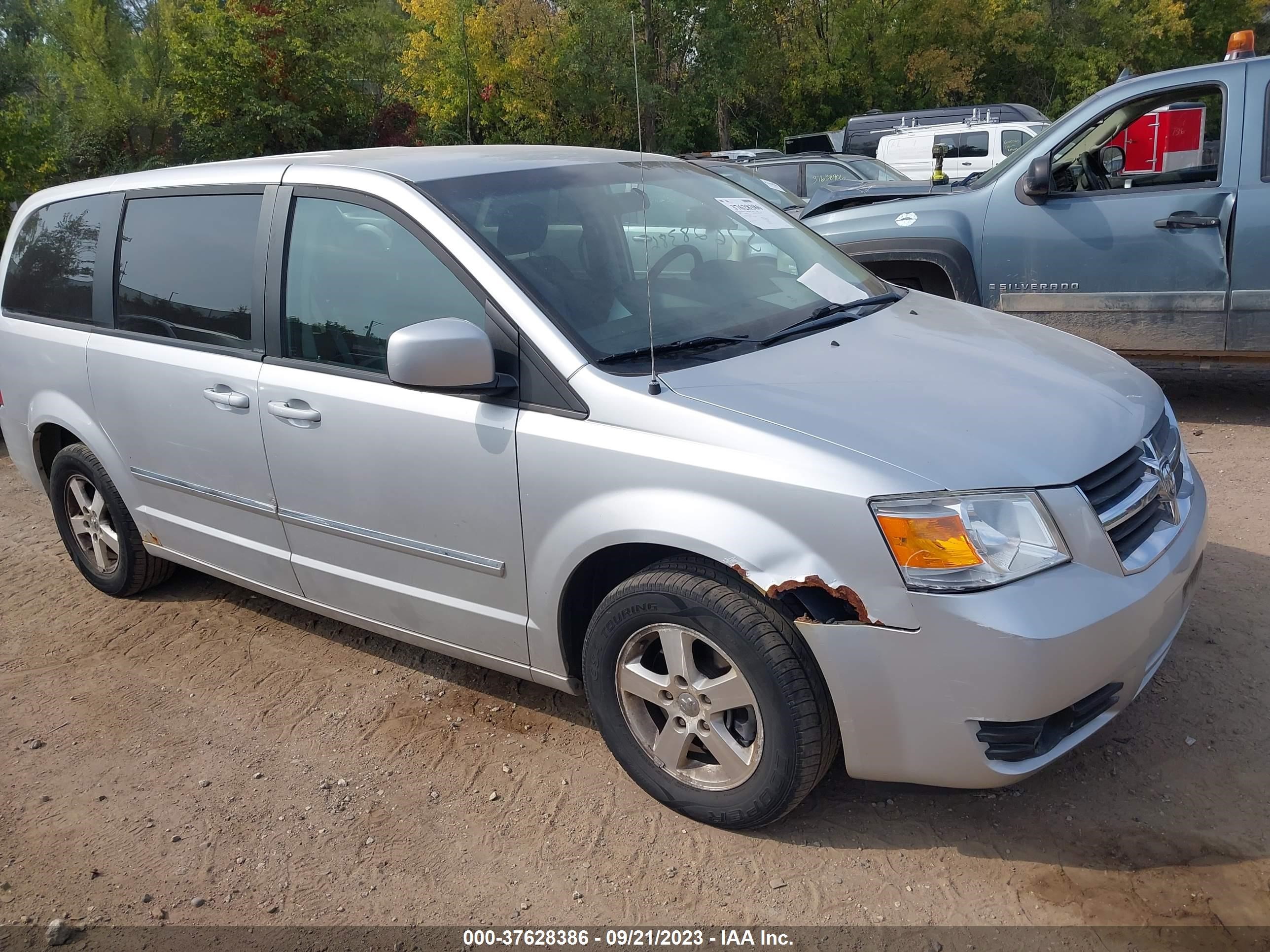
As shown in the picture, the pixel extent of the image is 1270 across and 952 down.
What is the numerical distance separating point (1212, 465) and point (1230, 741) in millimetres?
2595

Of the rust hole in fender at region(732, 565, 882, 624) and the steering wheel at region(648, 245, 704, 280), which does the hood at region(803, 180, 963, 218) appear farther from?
the rust hole in fender at region(732, 565, 882, 624)

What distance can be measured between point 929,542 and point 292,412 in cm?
208

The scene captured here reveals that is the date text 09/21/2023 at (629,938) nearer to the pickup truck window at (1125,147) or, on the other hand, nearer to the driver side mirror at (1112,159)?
the pickup truck window at (1125,147)

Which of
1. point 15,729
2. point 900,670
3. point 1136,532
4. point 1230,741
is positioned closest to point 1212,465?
point 1230,741

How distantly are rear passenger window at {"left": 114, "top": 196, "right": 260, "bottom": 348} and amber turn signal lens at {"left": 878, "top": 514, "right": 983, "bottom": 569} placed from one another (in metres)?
2.35

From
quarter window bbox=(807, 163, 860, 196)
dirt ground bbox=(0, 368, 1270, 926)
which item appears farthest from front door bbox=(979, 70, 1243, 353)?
quarter window bbox=(807, 163, 860, 196)

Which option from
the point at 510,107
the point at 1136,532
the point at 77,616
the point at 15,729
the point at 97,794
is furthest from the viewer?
the point at 510,107

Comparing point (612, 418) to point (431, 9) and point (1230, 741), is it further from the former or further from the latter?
point (431, 9)

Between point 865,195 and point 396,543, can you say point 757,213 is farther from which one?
point 865,195

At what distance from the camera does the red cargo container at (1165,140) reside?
6375 mm

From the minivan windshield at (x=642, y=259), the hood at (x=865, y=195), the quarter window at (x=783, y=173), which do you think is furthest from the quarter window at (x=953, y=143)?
the minivan windshield at (x=642, y=259)

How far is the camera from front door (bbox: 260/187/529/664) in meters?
2.99

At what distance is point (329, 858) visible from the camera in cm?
288

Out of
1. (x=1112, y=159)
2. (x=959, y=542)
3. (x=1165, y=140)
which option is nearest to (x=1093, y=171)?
(x=1112, y=159)
